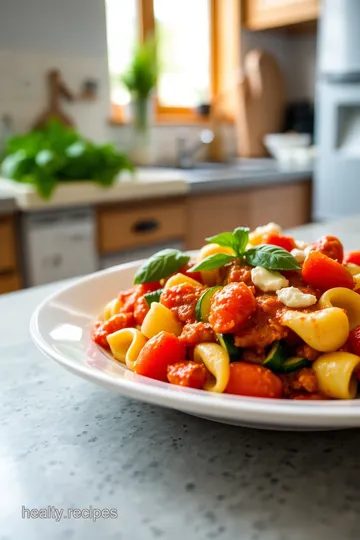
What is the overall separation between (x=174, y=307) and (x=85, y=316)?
17 cm

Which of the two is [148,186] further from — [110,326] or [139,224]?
[110,326]

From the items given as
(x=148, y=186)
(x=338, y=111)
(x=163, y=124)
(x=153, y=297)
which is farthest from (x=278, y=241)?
(x=163, y=124)

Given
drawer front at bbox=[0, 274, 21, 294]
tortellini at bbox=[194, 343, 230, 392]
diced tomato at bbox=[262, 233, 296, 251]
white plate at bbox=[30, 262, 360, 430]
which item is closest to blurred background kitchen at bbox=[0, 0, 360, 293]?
drawer front at bbox=[0, 274, 21, 294]

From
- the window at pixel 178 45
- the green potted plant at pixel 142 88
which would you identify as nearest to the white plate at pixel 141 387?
the green potted plant at pixel 142 88

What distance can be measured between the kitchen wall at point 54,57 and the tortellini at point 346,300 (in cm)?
244

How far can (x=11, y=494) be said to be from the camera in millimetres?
477

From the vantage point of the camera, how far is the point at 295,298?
1.91 ft

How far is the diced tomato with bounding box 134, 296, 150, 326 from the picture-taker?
685mm

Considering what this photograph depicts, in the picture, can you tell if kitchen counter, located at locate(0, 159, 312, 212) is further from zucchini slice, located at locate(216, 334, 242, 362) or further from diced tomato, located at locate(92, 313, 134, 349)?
zucchini slice, located at locate(216, 334, 242, 362)

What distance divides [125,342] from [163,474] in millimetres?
186

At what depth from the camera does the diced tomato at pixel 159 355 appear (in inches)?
22.7

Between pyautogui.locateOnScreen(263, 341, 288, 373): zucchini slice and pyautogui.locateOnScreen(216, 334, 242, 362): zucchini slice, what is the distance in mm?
31

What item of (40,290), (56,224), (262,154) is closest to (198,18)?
(262,154)

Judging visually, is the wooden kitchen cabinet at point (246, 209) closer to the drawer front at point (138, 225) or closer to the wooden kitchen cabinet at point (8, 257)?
the drawer front at point (138, 225)
